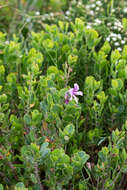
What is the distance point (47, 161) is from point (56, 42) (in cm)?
67

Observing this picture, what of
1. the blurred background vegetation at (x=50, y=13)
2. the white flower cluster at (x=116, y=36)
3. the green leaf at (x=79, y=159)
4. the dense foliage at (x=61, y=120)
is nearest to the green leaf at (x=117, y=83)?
the dense foliage at (x=61, y=120)

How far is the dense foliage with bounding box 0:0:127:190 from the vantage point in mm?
1078

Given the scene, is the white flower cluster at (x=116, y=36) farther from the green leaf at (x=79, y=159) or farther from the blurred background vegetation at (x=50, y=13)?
the green leaf at (x=79, y=159)

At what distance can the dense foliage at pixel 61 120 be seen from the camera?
108cm

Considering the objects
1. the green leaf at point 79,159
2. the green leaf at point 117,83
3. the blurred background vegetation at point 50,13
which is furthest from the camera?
the blurred background vegetation at point 50,13

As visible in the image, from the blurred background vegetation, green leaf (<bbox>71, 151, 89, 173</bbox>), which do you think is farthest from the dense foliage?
the blurred background vegetation

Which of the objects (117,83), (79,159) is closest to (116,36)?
(117,83)

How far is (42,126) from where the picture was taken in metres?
1.22

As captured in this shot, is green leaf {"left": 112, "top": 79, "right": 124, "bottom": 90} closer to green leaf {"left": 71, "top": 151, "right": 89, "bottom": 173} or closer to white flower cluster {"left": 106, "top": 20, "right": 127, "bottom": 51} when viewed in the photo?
green leaf {"left": 71, "top": 151, "right": 89, "bottom": 173}

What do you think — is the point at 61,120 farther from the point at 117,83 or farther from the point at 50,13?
the point at 50,13

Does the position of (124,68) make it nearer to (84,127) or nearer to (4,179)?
(84,127)

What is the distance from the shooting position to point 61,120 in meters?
1.15

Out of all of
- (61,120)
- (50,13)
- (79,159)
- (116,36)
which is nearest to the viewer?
(79,159)

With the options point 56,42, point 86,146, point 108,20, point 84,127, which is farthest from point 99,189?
point 108,20
